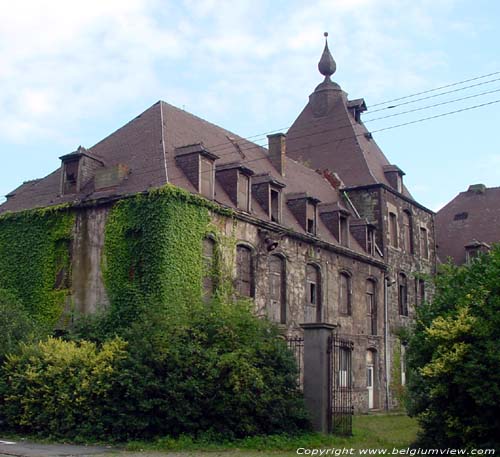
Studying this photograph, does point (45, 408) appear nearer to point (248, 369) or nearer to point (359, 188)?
point (248, 369)

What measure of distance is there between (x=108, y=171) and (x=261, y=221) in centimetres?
536

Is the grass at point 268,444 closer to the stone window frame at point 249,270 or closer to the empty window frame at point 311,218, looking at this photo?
the stone window frame at point 249,270

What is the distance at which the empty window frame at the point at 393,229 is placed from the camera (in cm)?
3311

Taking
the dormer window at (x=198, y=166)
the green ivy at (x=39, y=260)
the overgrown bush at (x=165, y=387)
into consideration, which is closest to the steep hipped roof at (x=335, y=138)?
the dormer window at (x=198, y=166)

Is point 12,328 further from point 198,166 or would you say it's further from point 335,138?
point 335,138

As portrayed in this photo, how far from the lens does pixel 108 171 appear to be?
74.7ft

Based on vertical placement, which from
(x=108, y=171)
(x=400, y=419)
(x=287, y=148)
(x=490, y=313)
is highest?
(x=287, y=148)

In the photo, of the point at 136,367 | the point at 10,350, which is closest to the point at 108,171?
the point at 10,350

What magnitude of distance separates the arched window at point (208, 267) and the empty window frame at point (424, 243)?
53.9 feet

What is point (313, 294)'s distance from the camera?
27250 mm

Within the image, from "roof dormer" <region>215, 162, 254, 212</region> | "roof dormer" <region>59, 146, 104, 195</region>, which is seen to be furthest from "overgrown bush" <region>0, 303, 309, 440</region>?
"roof dormer" <region>59, 146, 104, 195</region>

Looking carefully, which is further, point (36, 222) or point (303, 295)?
point (303, 295)

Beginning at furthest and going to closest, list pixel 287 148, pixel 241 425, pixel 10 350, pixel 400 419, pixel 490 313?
pixel 287 148, pixel 400 419, pixel 10 350, pixel 241 425, pixel 490 313

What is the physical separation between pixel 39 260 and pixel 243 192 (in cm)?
709
